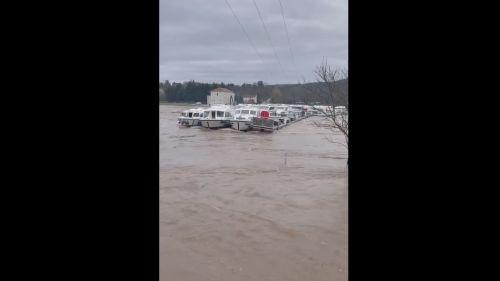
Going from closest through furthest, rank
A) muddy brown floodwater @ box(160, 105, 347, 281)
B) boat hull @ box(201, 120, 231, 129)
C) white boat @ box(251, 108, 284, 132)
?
muddy brown floodwater @ box(160, 105, 347, 281), white boat @ box(251, 108, 284, 132), boat hull @ box(201, 120, 231, 129)

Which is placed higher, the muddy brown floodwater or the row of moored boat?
the row of moored boat

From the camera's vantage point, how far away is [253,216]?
9273 millimetres

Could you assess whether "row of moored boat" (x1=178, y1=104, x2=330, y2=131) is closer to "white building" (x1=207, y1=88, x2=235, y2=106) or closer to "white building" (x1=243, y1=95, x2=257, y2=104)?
"white building" (x1=207, y1=88, x2=235, y2=106)

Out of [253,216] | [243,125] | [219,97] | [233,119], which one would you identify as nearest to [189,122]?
[233,119]

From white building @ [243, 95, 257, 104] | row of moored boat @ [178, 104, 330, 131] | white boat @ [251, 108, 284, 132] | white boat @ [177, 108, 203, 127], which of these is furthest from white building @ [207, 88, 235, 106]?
white boat @ [251, 108, 284, 132]

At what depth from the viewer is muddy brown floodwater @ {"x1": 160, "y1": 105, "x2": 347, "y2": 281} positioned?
608cm

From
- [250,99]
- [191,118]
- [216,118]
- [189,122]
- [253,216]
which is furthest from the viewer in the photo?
[250,99]

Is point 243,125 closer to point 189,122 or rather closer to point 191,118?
point 191,118

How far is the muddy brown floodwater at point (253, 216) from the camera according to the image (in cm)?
608

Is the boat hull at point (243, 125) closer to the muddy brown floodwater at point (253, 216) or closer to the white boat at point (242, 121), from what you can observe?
the white boat at point (242, 121)
